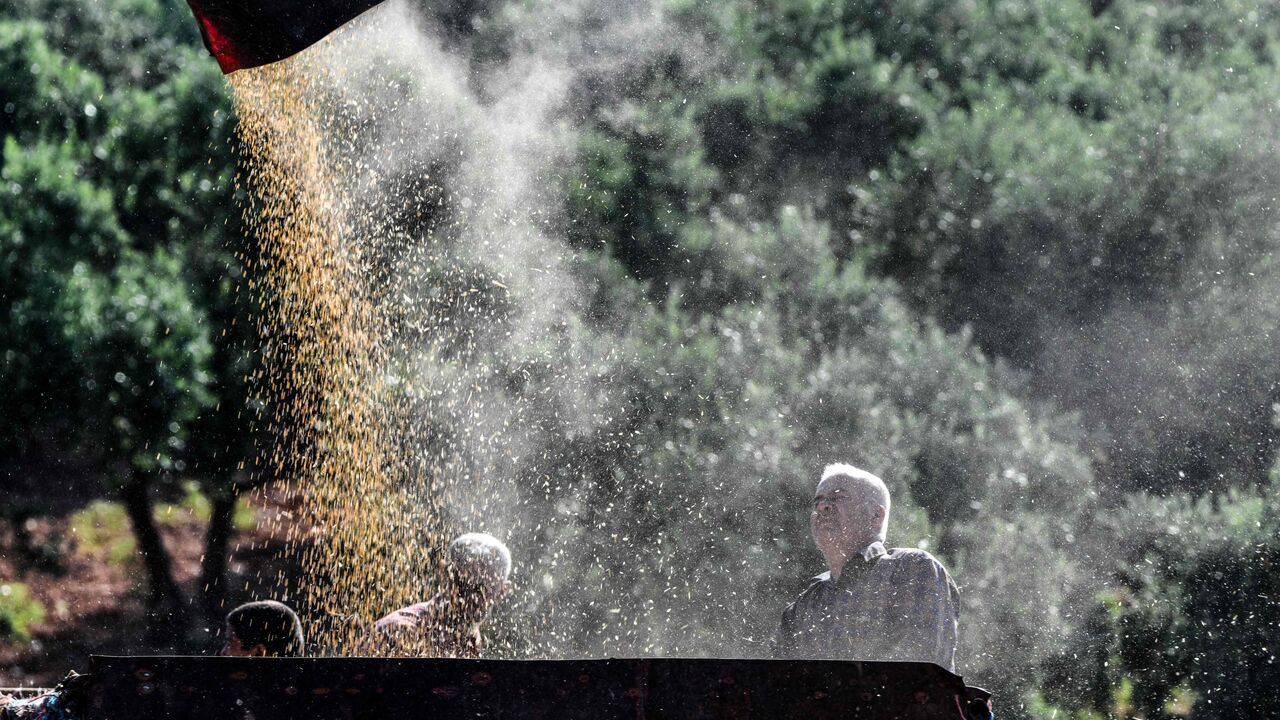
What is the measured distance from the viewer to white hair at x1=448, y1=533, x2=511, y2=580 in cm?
384

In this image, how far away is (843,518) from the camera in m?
3.55

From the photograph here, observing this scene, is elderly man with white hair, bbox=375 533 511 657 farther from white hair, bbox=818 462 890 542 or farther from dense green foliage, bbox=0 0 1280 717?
dense green foliage, bbox=0 0 1280 717

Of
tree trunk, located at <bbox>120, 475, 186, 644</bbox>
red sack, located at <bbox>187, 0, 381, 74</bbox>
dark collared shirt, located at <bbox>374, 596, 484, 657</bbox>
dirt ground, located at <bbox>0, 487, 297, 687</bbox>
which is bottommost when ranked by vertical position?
dirt ground, located at <bbox>0, 487, 297, 687</bbox>

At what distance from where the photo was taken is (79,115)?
8.75 meters

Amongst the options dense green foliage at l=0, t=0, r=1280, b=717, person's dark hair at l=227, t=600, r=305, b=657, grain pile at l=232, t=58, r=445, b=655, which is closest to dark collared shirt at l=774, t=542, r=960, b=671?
person's dark hair at l=227, t=600, r=305, b=657

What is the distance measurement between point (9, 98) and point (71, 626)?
498 cm

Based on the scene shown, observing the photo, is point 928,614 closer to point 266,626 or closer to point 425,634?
point 425,634

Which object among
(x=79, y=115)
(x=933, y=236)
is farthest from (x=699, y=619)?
(x=79, y=115)

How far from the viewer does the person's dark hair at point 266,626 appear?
347 cm

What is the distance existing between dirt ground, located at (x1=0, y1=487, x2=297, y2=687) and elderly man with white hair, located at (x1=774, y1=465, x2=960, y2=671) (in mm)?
7405

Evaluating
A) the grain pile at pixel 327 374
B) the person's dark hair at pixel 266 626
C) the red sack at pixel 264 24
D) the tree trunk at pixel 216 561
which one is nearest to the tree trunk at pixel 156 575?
the tree trunk at pixel 216 561

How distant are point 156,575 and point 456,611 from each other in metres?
7.74

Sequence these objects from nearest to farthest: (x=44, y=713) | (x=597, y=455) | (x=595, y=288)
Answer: (x=44, y=713)
(x=597, y=455)
(x=595, y=288)

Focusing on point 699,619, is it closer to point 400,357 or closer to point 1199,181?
point 400,357
